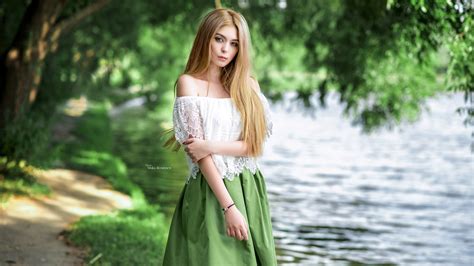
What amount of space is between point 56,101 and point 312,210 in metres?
4.89

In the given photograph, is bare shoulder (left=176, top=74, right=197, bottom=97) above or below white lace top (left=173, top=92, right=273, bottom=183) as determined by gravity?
above

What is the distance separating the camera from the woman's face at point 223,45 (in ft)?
12.4

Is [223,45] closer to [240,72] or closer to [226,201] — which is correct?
[240,72]

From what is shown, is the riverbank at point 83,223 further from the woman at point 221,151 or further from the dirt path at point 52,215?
the woman at point 221,151

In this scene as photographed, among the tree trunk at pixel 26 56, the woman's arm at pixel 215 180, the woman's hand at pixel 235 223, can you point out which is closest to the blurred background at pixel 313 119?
the tree trunk at pixel 26 56

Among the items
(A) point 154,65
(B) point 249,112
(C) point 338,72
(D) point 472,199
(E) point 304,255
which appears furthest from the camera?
(A) point 154,65

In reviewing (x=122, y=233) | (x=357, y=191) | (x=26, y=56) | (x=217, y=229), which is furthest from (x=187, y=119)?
(x=357, y=191)

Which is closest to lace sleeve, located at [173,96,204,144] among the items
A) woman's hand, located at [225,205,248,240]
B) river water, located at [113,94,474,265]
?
woman's hand, located at [225,205,248,240]

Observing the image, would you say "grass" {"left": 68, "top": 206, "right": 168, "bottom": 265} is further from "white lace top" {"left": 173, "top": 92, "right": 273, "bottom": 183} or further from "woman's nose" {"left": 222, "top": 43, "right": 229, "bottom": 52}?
"woman's nose" {"left": 222, "top": 43, "right": 229, "bottom": 52}

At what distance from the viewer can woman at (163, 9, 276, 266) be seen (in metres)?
3.71

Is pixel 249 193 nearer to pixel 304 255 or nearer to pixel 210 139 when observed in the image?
pixel 210 139

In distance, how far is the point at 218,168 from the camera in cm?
376

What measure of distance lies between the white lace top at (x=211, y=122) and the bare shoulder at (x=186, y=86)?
1.2 inches

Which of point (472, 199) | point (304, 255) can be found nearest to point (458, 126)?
point (472, 199)
